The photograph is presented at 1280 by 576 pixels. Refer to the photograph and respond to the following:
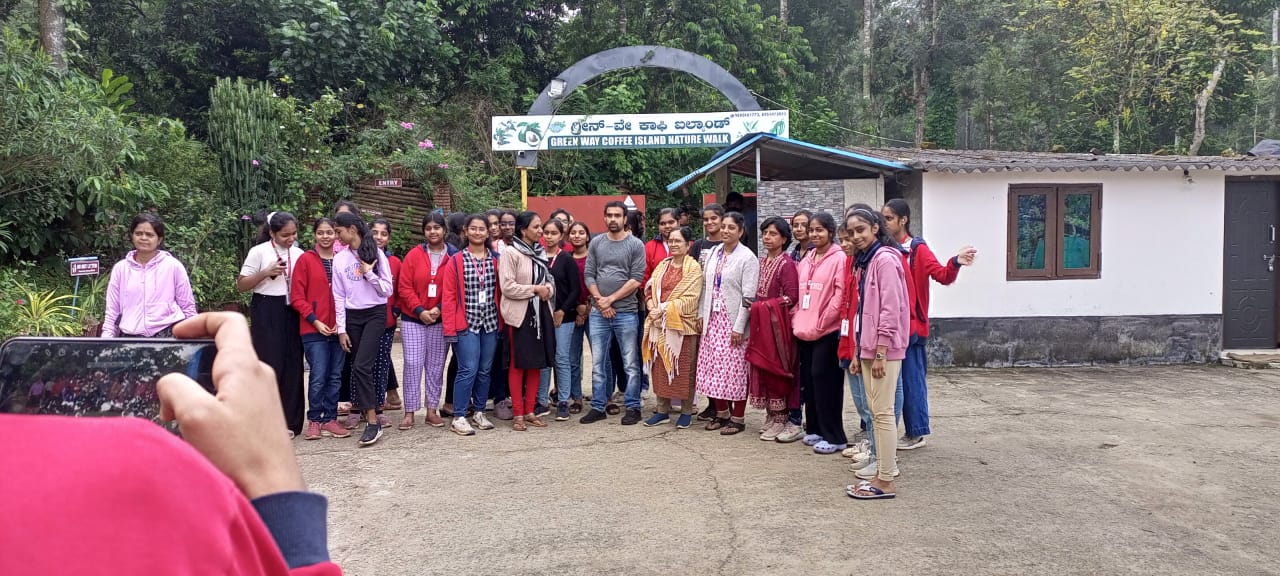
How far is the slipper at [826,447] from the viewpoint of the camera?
5742 millimetres

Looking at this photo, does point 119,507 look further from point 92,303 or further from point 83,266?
point 92,303

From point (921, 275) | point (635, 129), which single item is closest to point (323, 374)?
point (921, 275)

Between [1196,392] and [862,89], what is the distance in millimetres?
20749

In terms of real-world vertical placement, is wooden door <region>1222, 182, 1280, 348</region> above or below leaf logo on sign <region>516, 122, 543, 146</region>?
below

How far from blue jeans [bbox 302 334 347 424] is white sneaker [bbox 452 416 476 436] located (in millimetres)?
854

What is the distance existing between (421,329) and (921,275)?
352 cm

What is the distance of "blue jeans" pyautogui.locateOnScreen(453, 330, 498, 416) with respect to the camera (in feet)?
20.9

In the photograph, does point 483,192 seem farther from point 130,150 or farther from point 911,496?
point 911,496

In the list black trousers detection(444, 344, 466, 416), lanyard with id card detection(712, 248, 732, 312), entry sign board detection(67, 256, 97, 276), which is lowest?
black trousers detection(444, 344, 466, 416)

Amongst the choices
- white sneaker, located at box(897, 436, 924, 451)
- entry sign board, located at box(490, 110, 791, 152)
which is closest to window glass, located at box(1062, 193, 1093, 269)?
entry sign board, located at box(490, 110, 791, 152)

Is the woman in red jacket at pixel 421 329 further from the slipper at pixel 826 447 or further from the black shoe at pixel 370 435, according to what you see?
the slipper at pixel 826 447

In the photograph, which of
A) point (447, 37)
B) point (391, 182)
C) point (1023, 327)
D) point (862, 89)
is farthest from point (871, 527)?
point (862, 89)

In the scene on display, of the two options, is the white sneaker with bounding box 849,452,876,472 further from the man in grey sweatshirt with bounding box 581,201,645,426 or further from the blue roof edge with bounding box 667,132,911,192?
the blue roof edge with bounding box 667,132,911,192

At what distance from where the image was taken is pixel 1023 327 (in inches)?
366
